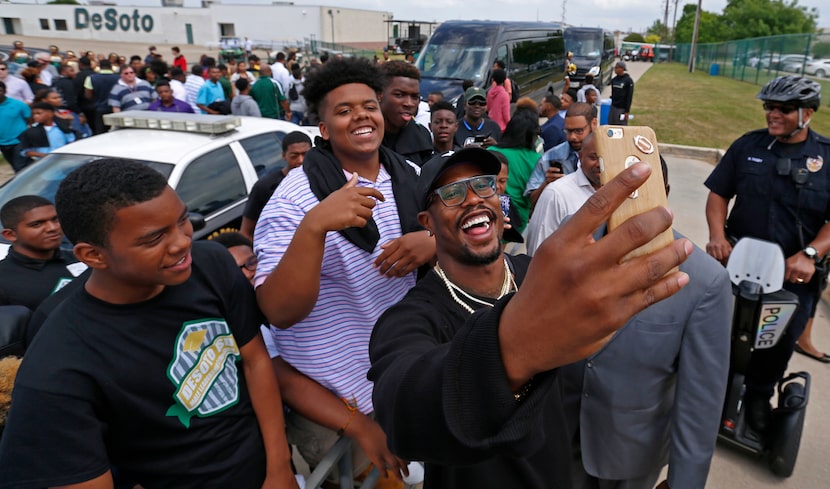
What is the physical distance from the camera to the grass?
12.8 metres

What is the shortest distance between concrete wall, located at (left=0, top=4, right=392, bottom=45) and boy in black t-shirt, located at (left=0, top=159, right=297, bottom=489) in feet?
225

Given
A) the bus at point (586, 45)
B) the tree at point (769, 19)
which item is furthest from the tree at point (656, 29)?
the bus at point (586, 45)

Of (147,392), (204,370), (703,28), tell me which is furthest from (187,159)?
(703,28)

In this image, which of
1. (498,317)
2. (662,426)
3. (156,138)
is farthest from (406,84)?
(498,317)

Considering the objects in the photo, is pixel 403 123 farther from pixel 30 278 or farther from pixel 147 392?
pixel 147 392

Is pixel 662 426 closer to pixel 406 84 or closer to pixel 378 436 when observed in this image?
pixel 378 436

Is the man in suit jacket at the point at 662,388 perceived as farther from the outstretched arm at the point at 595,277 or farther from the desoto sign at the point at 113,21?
the desoto sign at the point at 113,21

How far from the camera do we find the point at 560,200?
294cm

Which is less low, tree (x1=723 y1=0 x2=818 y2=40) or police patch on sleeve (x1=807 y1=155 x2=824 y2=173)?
tree (x1=723 y1=0 x2=818 y2=40)

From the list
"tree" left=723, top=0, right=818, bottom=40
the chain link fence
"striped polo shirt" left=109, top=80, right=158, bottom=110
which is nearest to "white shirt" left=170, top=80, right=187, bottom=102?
"striped polo shirt" left=109, top=80, right=158, bottom=110

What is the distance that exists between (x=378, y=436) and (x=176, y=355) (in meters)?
0.78

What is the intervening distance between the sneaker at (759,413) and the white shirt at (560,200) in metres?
1.67

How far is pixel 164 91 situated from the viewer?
305 inches

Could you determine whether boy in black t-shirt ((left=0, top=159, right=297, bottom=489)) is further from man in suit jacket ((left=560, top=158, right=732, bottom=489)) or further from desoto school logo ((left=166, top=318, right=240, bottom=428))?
man in suit jacket ((left=560, top=158, right=732, bottom=489))
